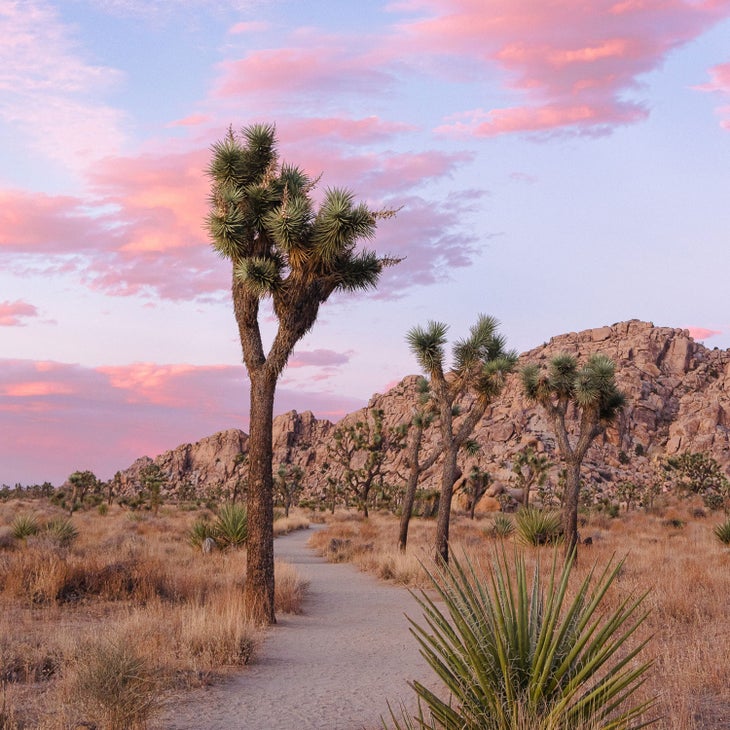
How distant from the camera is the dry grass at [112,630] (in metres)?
6.29

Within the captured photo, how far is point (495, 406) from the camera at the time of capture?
10875cm

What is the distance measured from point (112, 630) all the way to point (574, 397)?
17756 millimetres

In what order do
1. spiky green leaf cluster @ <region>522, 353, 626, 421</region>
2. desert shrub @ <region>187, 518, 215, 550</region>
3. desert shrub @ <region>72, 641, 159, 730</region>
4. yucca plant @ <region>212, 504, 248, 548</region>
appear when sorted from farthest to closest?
spiky green leaf cluster @ <region>522, 353, 626, 421</region>, desert shrub @ <region>187, 518, 215, 550</region>, yucca plant @ <region>212, 504, 248, 548</region>, desert shrub @ <region>72, 641, 159, 730</region>

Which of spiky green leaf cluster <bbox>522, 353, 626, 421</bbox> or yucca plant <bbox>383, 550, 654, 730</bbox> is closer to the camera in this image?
yucca plant <bbox>383, 550, 654, 730</bbox>

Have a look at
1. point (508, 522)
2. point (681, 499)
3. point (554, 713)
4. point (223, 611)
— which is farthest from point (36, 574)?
point (681, 499)

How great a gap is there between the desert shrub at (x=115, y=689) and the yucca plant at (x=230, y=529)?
15148mm

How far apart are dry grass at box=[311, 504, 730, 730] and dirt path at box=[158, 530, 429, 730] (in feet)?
5.11

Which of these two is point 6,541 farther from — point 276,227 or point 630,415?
point 630,415

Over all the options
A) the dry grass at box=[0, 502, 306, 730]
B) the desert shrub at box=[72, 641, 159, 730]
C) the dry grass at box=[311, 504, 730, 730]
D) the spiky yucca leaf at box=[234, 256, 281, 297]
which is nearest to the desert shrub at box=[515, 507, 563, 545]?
the dry grass at box=[311, 504, 730, 730]

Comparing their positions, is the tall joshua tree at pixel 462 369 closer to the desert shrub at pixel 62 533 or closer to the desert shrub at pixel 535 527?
the desert shrub at pixel 535 527

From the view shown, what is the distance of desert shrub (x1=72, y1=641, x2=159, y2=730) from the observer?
19.4 ft

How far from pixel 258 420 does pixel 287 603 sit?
3.91 m

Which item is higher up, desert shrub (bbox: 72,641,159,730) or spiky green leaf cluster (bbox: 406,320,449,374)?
spiky green leaf cluster (bbox: 406,320,449,374)

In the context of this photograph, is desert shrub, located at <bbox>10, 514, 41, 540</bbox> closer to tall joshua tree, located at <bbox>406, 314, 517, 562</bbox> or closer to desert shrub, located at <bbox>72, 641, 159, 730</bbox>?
tall joshua tree, located at <bbox>406, 314, 517, 562</bbox>
